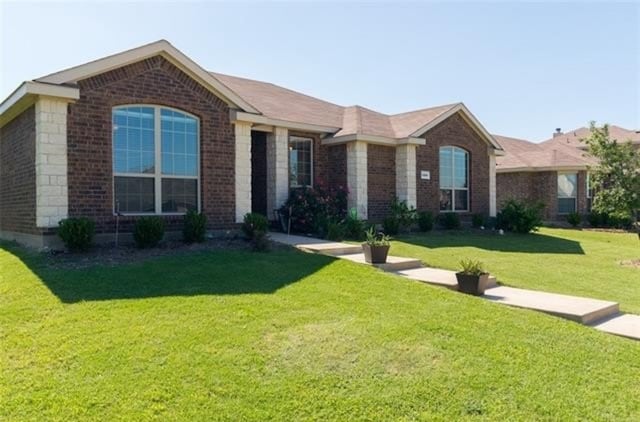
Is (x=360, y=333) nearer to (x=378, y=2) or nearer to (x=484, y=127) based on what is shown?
(x=378, y=2)

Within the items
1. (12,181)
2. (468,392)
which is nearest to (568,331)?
(468,392)

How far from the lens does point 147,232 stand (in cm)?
968

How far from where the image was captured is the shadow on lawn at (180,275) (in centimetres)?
652

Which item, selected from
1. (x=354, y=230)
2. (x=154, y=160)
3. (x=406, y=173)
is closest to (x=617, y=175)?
(x=406, y=173)

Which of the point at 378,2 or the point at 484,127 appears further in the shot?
the point at 484,127

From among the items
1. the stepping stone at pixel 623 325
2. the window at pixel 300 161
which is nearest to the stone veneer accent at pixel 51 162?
the window at pixel 300 161

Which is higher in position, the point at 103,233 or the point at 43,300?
the point at 103,233

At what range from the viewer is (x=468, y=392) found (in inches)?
155

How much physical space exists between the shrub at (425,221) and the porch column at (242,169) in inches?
264

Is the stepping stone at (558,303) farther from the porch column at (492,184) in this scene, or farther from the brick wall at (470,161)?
the porch column at (492,184)

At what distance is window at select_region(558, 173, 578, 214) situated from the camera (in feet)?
77.8

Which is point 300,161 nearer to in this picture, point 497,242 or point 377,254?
point 497,242

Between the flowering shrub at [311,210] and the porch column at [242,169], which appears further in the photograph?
the flowering shrub at [311,210]

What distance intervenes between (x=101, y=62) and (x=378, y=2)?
6.08 metres
